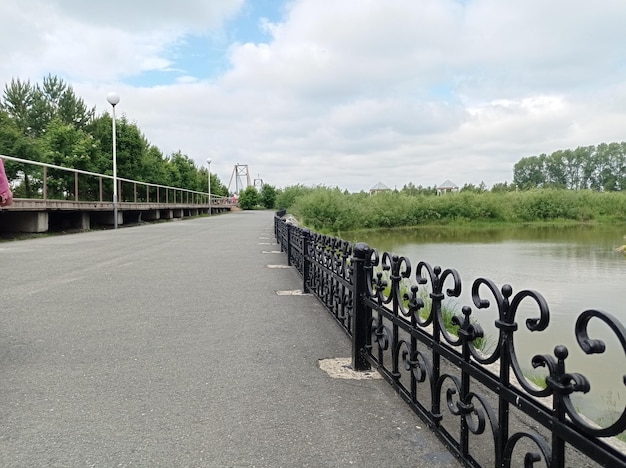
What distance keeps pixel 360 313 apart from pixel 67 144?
111 ft

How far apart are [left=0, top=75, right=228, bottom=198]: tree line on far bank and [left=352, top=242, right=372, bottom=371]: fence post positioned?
1560 centimetres

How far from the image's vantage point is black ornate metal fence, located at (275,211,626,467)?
Result: 1.60 m

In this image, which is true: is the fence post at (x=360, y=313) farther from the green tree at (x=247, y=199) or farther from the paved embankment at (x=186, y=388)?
the green tree at (x=247, y=199)

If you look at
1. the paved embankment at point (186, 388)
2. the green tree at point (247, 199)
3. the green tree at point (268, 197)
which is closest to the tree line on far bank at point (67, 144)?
the paved embankment at point (186, 388)

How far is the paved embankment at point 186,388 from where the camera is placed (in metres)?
2.50

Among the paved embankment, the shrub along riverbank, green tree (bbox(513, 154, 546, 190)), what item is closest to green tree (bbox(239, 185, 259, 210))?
the shrub along riverbank

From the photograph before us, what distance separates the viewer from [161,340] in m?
4.48

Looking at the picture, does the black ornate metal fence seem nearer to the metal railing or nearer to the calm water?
the calm water

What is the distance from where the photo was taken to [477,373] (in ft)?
7.32

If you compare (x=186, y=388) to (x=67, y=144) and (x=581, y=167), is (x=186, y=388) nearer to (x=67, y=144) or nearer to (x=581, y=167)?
(x=67, y=144)

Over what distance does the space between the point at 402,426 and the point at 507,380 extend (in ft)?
3.14

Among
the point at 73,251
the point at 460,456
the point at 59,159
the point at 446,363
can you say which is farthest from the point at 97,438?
the point at 59,159

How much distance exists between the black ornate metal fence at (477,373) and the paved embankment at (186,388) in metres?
0.21

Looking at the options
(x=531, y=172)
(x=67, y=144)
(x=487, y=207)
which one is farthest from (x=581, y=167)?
(x=67, y=144)
